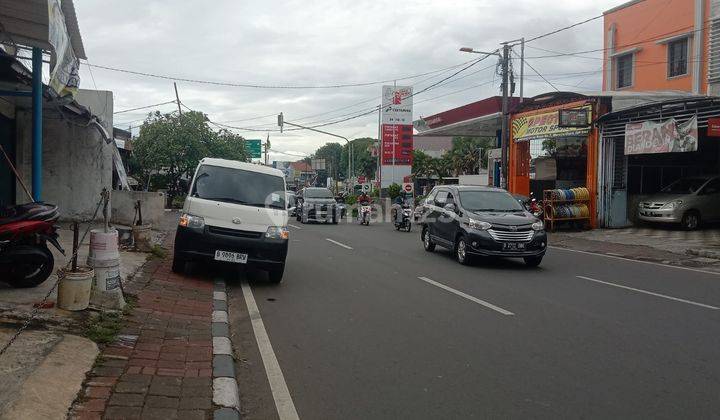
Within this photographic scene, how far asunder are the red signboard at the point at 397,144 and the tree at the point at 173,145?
1255 cm

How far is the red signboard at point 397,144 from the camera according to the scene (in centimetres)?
4516

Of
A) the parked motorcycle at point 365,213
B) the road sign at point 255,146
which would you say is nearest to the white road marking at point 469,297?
the parked motorcycle at point 365,213

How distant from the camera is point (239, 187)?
410 inches

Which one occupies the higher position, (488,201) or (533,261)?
(488,201)

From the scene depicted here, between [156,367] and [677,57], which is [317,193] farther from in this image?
[156,367]

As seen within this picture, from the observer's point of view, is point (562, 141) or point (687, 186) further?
point (562, 141)

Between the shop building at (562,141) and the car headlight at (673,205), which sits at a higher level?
the shop building at (562,141)

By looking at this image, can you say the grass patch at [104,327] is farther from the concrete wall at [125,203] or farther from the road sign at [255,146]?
the road sign at [255,146]

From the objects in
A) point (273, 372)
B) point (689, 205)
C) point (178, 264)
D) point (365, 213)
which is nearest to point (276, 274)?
point (178, 264)

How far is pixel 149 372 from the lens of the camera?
5070 millimetres

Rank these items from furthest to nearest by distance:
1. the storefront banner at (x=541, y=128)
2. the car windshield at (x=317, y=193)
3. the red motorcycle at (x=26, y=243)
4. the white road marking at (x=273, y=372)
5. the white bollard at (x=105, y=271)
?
the car windshield at (x=317, y=193)
the storefront banner at (x=541, y=128)
the red motorcycle at (x=26, y=243)
the white bollard at (x=105, y=271)
the white road marking at (x=273, y=372)

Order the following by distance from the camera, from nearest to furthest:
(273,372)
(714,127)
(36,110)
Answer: (273,372) → (36,110) → (714,127)

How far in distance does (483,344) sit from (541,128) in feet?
63.4

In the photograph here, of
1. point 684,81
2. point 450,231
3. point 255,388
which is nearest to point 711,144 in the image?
point 684,81
